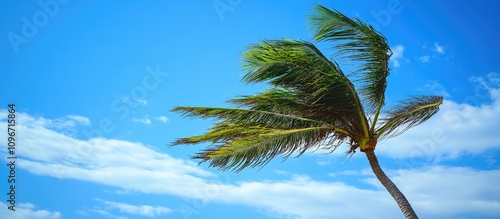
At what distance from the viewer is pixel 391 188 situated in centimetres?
1269

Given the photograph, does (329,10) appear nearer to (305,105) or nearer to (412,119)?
(305,105)

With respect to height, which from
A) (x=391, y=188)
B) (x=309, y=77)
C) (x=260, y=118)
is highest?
(x=309, y=77)

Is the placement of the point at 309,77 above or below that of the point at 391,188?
above

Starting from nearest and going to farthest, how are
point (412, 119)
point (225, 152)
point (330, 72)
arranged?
point (225, 152)
point (330, 72)
point (412, 119)

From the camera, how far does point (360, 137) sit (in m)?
13.1

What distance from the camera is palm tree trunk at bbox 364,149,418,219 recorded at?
1214cm

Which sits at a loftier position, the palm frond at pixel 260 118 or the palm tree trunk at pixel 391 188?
the palm frond at pixel 260 118

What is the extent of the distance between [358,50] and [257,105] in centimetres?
257

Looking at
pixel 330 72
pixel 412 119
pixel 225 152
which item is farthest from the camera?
pixel 412 119

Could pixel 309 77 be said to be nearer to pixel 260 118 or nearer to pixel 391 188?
pixel 260 118

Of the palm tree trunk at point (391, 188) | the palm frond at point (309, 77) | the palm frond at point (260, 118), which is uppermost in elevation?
the palm frond at point (309, 77)

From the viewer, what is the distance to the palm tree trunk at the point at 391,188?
39.8 ft

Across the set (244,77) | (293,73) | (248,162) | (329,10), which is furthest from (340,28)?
(248,162)

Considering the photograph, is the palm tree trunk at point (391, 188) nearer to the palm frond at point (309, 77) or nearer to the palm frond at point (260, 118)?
the palm frond at point (309, 77)
